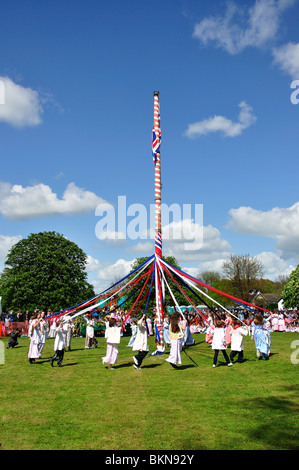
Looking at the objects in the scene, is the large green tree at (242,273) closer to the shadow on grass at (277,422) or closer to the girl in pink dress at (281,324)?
the girl in pink dress at (281,324)

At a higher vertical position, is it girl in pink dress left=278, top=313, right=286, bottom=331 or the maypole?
the maypole

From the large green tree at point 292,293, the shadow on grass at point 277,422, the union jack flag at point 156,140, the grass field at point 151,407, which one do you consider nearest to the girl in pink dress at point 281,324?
the large green tree at point 292,293

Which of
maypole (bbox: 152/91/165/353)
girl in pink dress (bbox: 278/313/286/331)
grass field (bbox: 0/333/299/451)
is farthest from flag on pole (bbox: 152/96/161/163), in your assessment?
girl in pink dress (bbox: 278/313/286/331)

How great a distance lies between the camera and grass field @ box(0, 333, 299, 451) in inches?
210

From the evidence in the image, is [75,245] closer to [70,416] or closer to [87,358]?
[87,358]

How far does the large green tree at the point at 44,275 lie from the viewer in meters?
34.9

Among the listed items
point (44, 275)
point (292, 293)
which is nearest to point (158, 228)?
point (44, 275)

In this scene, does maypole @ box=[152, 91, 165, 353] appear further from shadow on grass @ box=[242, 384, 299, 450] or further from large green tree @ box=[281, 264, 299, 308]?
large green tree @ box=[281, 264, 299, 308]

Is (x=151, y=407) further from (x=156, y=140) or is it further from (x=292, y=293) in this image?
(x=292, y=293)

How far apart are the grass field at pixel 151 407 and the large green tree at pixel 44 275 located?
23.6 m

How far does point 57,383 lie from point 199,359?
553cm

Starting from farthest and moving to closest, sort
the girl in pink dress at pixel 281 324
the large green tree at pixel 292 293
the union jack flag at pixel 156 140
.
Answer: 1. the large green tree at pixel 292 293
2. the girl in pink dress at pixel 281 324
3. the union jack flag at pixel 156 140

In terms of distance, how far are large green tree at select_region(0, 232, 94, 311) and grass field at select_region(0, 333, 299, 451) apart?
23.6m

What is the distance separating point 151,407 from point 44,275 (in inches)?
1206
